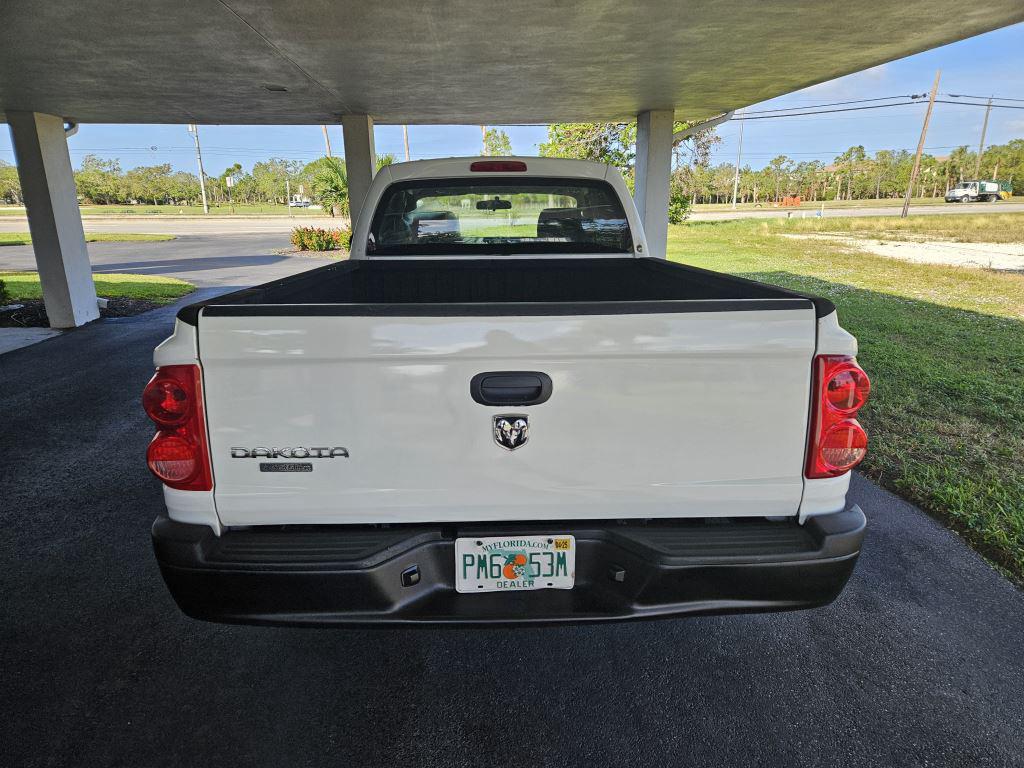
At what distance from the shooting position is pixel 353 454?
5.79 ft

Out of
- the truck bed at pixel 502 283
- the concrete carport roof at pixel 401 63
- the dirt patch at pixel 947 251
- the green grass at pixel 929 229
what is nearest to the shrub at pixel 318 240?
the concrete carport roof at pixel 401 63

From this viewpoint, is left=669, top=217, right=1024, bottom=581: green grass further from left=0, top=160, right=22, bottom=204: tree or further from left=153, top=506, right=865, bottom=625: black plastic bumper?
left=0, top=160, right=22, bottom=204: tree

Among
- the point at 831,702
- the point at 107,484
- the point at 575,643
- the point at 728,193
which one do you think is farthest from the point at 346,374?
the point at 728,193

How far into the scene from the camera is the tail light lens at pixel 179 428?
1723 mm

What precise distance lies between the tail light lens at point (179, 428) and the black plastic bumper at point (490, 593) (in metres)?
0.17

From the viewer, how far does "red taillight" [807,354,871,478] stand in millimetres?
1793

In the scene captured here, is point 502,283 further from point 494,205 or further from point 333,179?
point 333,179

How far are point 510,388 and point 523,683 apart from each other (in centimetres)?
128

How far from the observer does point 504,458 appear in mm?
1780

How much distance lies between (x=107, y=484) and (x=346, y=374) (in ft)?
11.2

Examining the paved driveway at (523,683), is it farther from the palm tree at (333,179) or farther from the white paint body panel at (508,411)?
the palm tree at (333,179)

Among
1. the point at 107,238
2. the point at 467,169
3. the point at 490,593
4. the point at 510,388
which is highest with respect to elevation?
the point at 467,169

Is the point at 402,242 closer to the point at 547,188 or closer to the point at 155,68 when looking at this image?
the point at 547,188

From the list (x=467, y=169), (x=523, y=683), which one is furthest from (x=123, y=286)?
(x=523, y=683)
